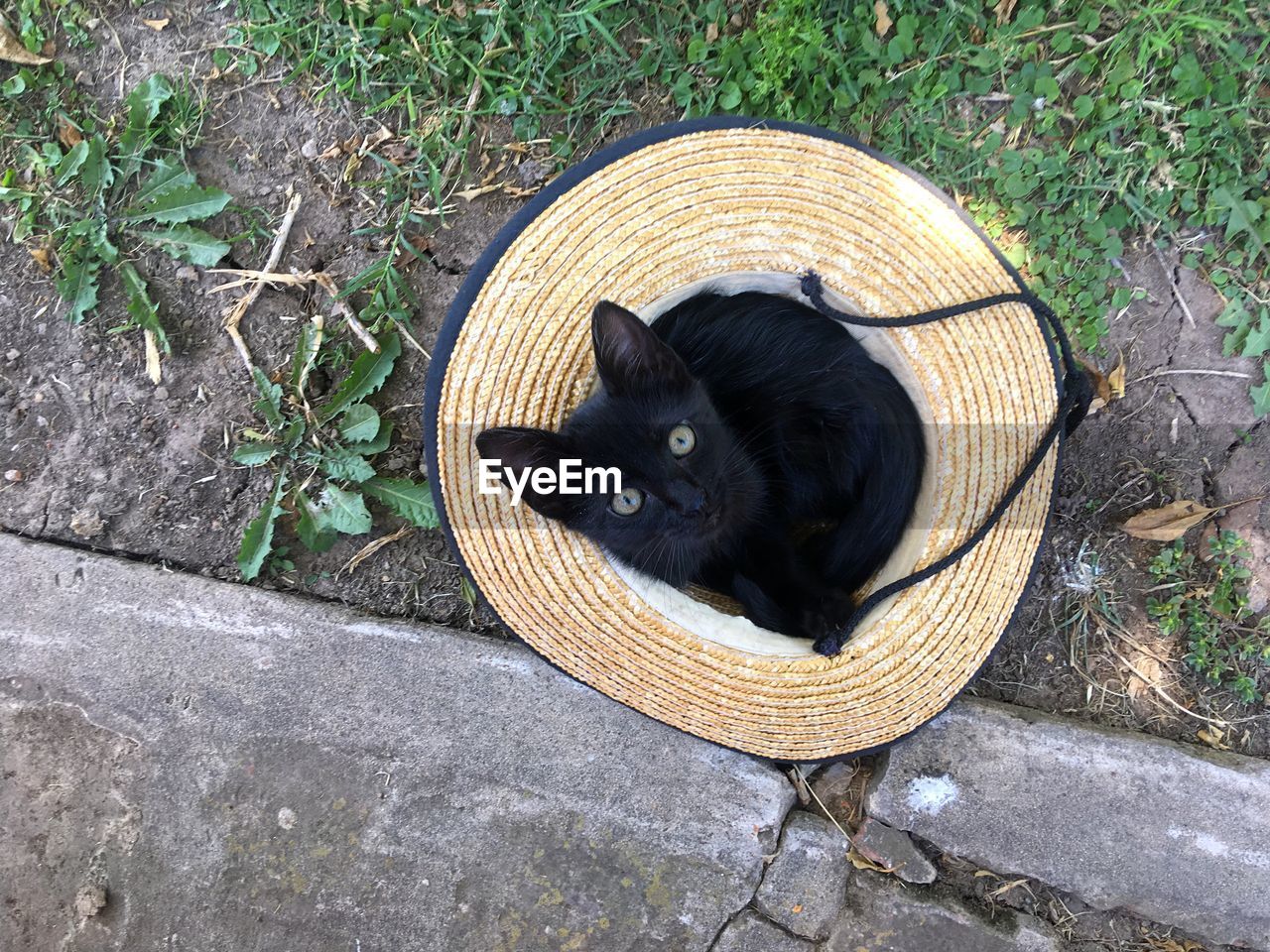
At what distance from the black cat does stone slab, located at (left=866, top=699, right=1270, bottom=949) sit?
60cm

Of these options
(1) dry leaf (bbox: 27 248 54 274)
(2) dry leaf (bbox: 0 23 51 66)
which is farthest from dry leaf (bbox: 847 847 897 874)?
(2) dry leaf (bbox: 0 23 51 66)

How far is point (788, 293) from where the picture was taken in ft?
6.77

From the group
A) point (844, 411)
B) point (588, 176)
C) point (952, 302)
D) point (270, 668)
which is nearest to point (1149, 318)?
point (952, 302)

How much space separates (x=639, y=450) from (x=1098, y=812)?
1.62m

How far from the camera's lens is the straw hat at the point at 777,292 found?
6.27ft

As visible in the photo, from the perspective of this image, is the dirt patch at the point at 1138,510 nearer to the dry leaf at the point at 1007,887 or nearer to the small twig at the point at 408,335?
the dry leaf at the point at 1007,887

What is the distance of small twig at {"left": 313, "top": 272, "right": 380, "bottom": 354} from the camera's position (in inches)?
95.0

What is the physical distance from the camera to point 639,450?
183 centimetres

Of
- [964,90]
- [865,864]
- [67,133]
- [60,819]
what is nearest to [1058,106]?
[964,90]

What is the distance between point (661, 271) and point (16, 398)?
78.7 inches

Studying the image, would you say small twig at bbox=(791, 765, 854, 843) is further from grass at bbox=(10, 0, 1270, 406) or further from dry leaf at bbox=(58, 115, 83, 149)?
dry leaf at bbox=(58, 115, 83, 149)

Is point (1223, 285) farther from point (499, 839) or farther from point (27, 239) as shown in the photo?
point (27, 239)

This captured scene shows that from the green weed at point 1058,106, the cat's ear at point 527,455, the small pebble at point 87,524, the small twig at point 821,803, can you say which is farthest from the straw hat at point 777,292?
the small pebble at point 87,524

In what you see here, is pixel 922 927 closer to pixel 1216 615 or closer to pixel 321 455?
pixel 1216 615
